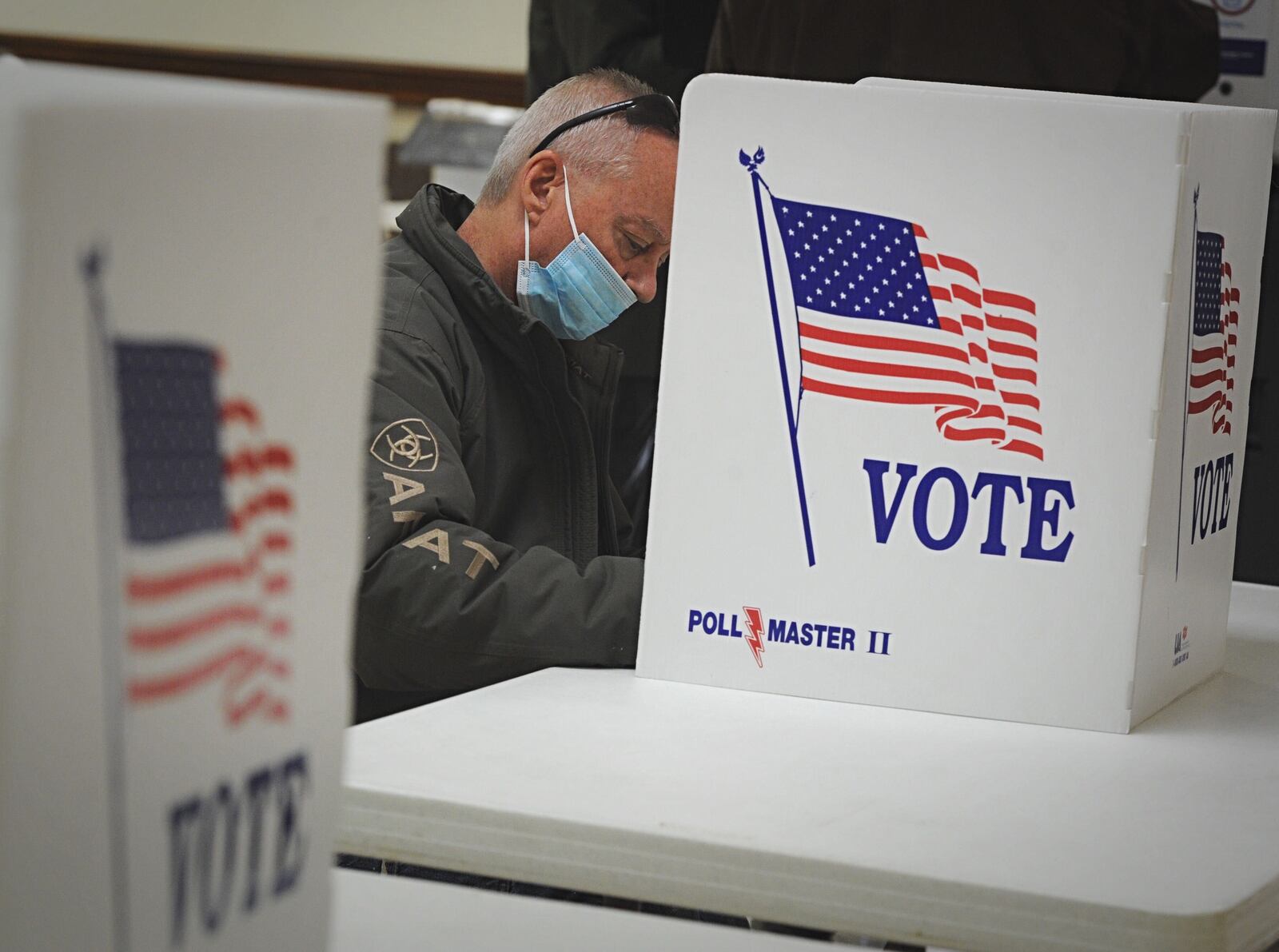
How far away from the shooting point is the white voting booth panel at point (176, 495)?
0.36 metres

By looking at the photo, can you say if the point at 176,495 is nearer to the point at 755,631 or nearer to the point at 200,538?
the point at 200,538

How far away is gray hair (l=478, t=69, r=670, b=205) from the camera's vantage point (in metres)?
1.92

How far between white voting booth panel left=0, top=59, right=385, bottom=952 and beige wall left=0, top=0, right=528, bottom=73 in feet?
16.7

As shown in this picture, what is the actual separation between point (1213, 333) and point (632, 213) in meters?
0.98

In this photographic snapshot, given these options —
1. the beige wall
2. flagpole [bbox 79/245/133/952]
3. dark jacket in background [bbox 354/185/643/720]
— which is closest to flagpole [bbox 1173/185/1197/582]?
dark jacket in background [bbox 354/185/643/720]

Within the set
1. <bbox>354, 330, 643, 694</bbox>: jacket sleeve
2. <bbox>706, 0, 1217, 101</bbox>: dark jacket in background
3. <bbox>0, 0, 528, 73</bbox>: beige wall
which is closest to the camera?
<bbox>354, 330, 643, 694</bbox>: jacket sleeve

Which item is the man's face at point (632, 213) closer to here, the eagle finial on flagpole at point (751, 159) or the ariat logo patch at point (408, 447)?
the ariat logo patch at point (408, 447)

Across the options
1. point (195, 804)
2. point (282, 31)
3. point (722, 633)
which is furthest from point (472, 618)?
point (282, 31)

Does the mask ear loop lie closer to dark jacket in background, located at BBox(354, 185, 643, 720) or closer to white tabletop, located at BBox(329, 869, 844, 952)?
dark jacket in background, located at BBox(354, 185, 643, 720)

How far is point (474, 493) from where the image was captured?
5.53 feet

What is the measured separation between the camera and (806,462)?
97 cm

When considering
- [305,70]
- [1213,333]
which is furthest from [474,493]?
[305,70]

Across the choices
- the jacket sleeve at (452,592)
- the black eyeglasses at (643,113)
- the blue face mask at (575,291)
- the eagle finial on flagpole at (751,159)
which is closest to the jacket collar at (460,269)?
the blue face mask at (575,291)

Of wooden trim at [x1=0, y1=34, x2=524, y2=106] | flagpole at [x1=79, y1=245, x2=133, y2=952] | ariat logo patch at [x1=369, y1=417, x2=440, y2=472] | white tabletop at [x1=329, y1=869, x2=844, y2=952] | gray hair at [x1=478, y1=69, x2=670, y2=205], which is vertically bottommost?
white tabletop at [x1=329, y1=869, x2=844, y2=952]
